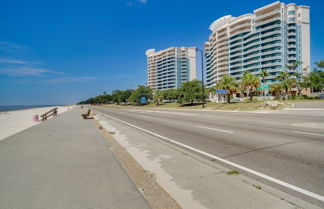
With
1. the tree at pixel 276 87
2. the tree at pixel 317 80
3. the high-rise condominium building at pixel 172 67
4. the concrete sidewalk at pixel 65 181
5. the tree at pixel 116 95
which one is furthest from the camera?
the high-rise condominium building at pixel 172 67

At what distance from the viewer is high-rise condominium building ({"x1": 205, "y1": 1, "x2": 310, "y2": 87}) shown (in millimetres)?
74125

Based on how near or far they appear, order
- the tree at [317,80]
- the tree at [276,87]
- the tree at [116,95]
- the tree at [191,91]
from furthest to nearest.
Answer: the tree at [116,95] < the tree at [276,87] < the tree at [317,80] < the tree at [191,91]

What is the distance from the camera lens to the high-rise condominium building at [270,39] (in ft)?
243

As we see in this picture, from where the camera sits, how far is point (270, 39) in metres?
75.2

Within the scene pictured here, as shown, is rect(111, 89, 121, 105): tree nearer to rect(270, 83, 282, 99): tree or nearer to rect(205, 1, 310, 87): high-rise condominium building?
rect(205, 1, 310, 87): high-rise condominium building

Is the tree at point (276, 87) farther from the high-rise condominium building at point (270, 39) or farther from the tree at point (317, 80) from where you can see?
the high-rise condominium building at point (270, 39)

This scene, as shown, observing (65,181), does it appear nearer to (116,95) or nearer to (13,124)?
(13,124)

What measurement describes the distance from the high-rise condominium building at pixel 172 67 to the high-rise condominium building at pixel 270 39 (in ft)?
177

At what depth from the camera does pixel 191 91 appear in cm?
4503

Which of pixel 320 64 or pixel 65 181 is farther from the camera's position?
pixel 320 64

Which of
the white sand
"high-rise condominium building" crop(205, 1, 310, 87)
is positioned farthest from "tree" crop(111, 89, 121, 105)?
the white sand

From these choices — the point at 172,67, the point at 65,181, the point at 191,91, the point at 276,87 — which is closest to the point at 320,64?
the point at 276,87

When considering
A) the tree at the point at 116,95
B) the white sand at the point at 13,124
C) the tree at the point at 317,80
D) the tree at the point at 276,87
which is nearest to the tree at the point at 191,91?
the tree at the point at 276,87

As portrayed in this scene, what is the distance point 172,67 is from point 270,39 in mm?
76227
